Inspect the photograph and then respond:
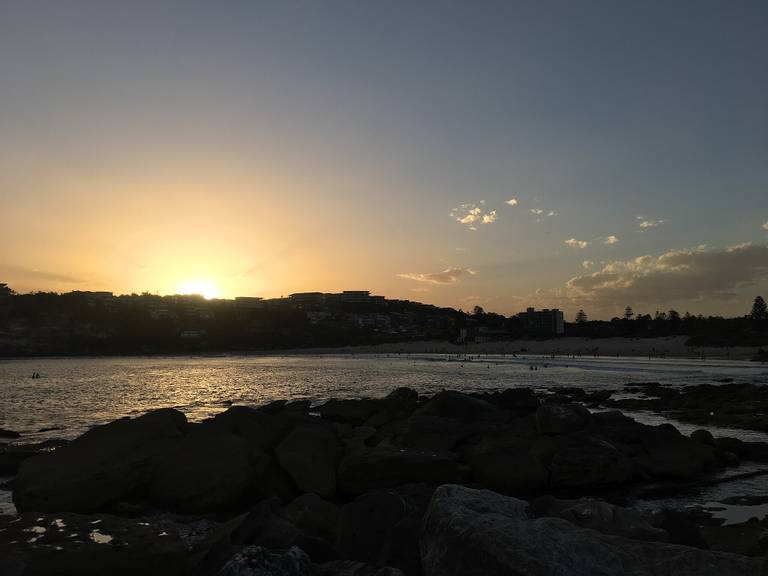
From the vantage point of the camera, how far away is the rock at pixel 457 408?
60.1 feet

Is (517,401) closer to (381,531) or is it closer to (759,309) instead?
(381,531)

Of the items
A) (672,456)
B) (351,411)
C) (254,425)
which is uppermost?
(254,425)

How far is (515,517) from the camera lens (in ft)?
17.1

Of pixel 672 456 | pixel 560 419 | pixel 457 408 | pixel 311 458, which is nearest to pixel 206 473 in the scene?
pixel 311 458

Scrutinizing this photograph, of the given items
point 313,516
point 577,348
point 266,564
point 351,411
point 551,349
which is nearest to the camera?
point 266,564

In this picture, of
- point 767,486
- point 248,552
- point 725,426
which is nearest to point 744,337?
point 725,426

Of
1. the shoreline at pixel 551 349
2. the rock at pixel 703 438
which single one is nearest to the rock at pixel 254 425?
the rock at pixel 703 438

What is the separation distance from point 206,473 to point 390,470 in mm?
4217

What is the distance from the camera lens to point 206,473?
11.1 metres

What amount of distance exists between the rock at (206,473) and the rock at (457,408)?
7918 millimetres

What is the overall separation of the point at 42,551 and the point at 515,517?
6011 millimetres

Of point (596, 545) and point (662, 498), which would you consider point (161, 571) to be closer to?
point (596, 545)

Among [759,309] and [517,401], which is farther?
[759,309]

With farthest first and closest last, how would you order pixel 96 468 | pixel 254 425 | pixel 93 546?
pixel 254 425 < pixel 96 468 < pixel 93 546
